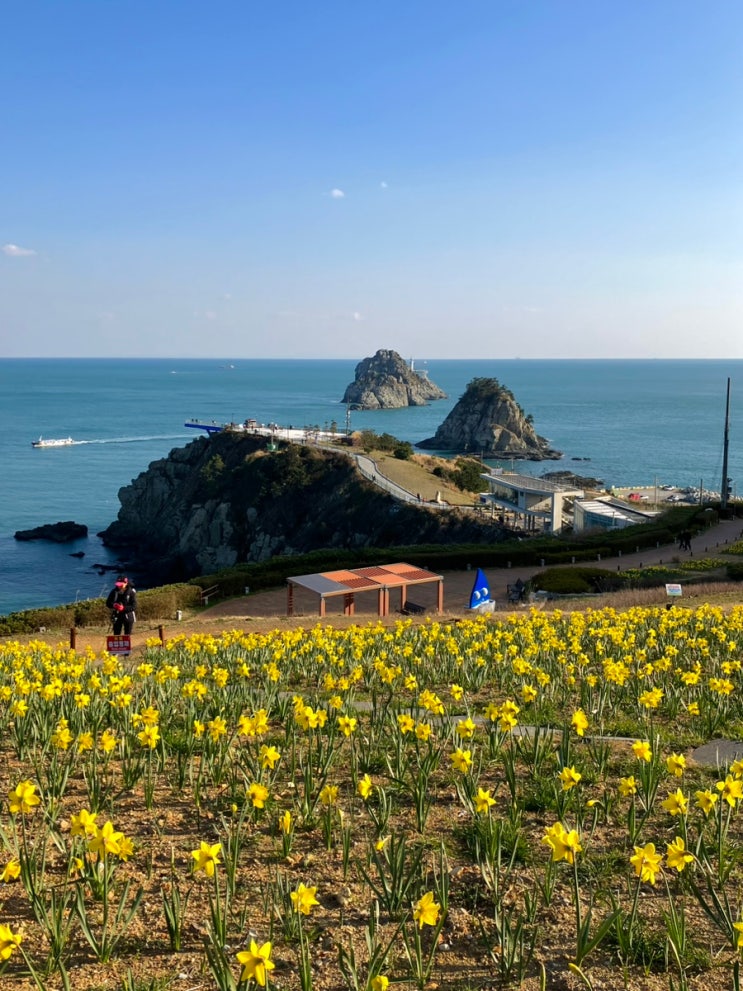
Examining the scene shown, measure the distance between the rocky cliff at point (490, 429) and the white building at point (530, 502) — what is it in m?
64.8

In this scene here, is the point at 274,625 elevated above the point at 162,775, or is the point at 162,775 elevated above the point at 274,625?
the point at 162,775

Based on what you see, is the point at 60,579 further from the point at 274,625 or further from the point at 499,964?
the point at 499,964

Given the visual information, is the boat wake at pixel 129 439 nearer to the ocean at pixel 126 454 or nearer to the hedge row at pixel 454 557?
the ocean at pixel 126 454

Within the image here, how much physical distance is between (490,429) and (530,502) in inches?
2819

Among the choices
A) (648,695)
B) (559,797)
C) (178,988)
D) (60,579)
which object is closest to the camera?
(178,988)

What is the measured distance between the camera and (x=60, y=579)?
5562cm

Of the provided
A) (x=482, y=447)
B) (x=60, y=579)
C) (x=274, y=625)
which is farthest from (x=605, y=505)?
(x=482, y=447)

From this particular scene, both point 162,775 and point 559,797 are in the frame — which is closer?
point 559,797

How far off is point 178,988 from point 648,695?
4.25m

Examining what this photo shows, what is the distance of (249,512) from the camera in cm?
6575

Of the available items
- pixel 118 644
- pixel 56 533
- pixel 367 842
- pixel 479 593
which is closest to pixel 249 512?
pixel 56 533

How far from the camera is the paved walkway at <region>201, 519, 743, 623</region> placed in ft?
88.7

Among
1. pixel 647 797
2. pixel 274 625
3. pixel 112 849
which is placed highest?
pixel 112 849

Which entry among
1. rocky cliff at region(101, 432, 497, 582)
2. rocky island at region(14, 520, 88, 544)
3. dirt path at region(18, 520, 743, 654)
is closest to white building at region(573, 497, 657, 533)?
dirt path at region(18, 520, 743, 654)
